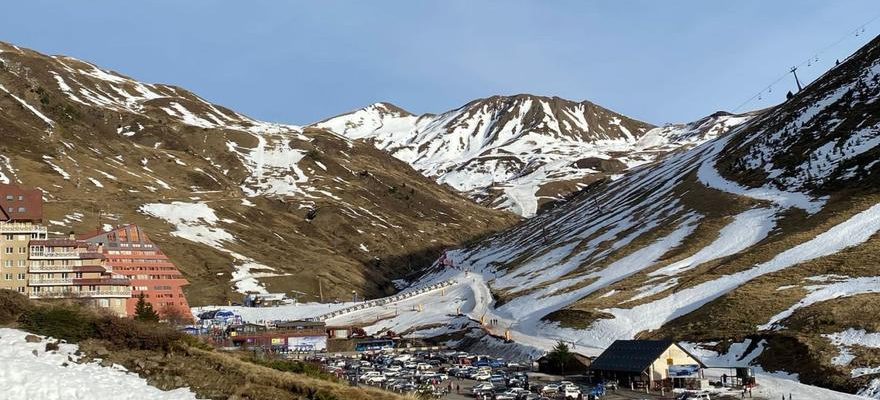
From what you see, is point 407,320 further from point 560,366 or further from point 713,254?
point 560,366

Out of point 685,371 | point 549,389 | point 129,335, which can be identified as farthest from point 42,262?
point 685,371

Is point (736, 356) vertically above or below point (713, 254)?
below

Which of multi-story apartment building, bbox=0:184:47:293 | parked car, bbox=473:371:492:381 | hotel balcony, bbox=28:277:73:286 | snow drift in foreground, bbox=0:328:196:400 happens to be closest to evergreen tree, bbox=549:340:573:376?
parked car, bbox=473:371:492:381

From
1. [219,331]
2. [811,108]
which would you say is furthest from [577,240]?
[219,331]

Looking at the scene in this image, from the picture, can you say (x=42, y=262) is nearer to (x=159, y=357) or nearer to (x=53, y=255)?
(x=53, y=255)

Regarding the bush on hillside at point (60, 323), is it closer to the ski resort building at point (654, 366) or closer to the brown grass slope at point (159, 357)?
the brown grass slope at point (159, 357)

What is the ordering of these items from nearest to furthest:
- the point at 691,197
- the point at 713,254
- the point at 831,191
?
the point at 713,254
the point at 831,191
the point at 691,197
